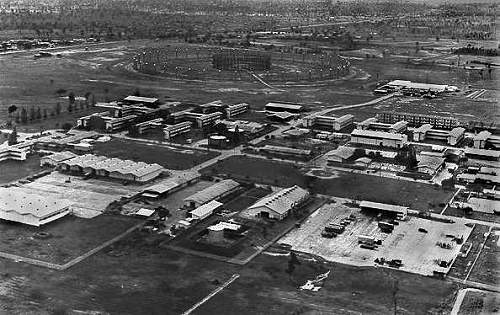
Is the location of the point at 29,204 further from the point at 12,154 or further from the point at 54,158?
the point at 12,154

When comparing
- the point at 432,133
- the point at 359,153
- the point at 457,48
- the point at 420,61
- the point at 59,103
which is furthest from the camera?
the point at 457,48

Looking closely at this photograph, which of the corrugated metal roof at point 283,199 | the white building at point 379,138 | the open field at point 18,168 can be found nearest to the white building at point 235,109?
the white building at point 379,138

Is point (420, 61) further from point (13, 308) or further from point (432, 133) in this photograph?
point (13, 308)

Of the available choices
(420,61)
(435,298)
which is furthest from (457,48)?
(435,298)

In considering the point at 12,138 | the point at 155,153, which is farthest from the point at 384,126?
the point at 12,138

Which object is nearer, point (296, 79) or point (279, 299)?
point (279, 299)

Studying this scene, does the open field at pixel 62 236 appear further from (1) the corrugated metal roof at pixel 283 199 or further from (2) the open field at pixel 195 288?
(1) the corrugated metal roof at pixel 283 199
